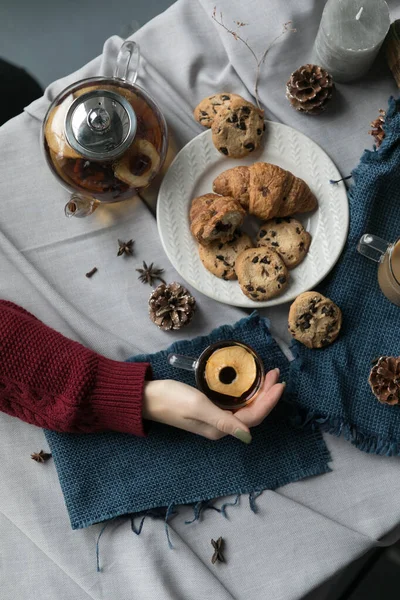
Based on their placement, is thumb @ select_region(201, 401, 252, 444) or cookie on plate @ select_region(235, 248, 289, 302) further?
cookie on plate @ select_region(235, 248, 289, 302)

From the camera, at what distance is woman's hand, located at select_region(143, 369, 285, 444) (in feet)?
2.79

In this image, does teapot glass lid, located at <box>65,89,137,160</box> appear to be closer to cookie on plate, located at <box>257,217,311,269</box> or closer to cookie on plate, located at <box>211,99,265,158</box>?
cookie on plate, located at <box>211,99,265,158</box>

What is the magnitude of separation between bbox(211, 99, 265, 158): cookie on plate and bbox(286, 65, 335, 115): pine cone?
8 centimetres

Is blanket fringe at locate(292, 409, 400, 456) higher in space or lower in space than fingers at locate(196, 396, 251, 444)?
lower

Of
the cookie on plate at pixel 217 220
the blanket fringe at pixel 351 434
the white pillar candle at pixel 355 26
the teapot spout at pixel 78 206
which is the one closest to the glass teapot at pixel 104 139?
the teapot spout at pixel 78 206

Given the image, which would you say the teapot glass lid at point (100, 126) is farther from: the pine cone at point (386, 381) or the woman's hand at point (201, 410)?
the pine cone at point (386, 381)

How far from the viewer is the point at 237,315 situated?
3.32 feet

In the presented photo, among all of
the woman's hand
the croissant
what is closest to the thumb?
the woman's hand

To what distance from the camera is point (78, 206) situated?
985 mm

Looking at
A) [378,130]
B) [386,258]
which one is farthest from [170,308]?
[378,130]

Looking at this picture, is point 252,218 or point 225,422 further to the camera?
point 252,218

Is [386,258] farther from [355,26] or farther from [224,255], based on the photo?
[355,26]

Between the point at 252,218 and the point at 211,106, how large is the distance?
204mm

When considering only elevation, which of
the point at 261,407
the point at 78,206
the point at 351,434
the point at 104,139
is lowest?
the point at 351,434
